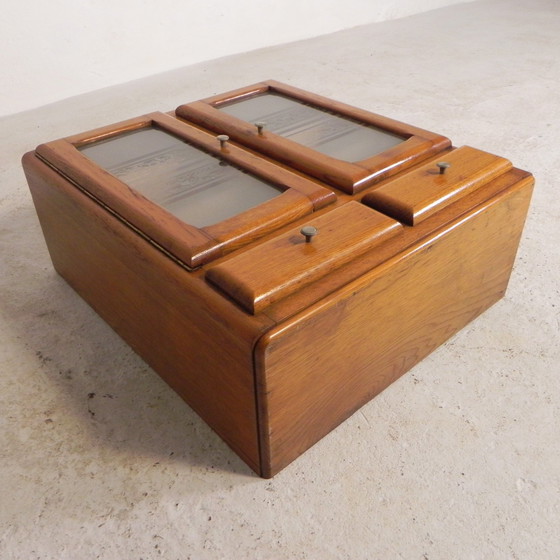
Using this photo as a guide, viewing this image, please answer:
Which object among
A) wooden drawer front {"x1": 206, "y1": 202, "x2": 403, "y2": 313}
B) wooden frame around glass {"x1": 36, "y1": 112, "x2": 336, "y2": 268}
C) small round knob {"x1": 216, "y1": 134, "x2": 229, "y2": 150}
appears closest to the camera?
wooden drawer front {"x1": 206, "y1": 202, "x2": 403, "y2": 313}

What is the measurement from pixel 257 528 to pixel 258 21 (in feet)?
9.41

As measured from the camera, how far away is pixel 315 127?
134 cm

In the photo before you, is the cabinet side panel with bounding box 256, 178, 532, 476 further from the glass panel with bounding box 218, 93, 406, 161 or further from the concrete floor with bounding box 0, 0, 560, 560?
the glass panel with bounding box 218, 93, 406, 161

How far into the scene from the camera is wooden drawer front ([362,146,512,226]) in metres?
1.01

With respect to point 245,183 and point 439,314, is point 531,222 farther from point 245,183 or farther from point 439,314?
point 245,183

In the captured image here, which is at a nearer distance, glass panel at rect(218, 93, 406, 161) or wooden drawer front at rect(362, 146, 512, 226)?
wooden drawer front at rect(362, 146, 512, 226)

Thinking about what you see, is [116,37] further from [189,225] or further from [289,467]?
[289,467]

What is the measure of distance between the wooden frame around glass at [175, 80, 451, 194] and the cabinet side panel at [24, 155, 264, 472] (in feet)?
1.13

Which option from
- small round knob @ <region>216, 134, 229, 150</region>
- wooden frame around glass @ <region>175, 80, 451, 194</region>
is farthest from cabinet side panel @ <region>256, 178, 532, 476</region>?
small round knob @ <region>216, 134, 229, 150</region>

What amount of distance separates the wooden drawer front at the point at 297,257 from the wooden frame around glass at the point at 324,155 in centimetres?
12

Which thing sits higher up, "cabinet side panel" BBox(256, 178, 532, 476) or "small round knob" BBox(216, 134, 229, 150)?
"small round knob" BBox(216, 134, 229, 150)

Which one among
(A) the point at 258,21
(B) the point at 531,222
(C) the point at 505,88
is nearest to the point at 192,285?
(B) the point at 531,222

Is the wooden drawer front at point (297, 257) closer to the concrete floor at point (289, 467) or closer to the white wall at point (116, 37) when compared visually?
the concrete floor at point (289, 467)

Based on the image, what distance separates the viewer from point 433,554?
886 mm
